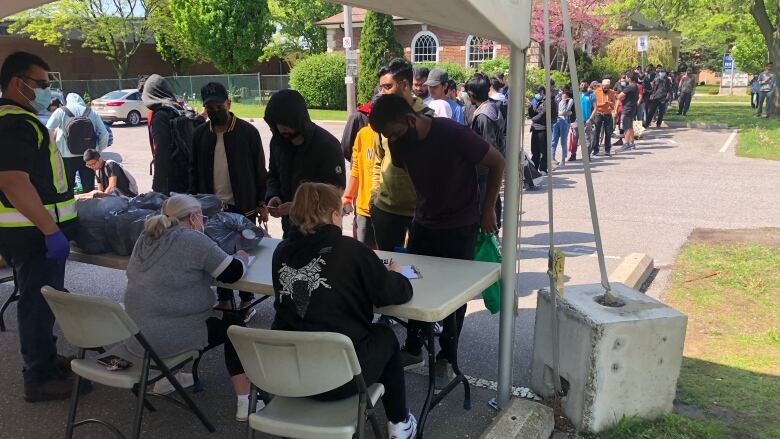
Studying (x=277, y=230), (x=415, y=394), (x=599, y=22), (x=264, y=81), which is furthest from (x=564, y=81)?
(x=415, y=394)

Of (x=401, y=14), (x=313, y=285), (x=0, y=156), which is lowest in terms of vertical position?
(x=313, y=285)

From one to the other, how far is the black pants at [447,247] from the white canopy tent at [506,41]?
344mm

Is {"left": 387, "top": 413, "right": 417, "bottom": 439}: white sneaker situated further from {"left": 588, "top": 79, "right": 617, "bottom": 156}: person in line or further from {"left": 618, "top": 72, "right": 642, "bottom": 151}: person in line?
{"left": 618, "top": 72, "right": 642, "bottom": 151}: person in line

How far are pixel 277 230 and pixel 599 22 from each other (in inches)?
1010

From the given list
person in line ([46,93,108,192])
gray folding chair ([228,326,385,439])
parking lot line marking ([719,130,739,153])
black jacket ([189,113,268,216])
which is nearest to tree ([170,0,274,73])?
parking lot line marking ([719,130,739,153])

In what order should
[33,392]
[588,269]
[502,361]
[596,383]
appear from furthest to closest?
1. [588,269]
2. [33,392]
3. [502,361]
4. [596,383]

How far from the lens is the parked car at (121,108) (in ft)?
70.1

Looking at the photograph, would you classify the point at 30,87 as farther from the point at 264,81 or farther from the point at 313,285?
the point at 264,81

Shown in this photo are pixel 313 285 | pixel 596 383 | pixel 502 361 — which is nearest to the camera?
pixel 313 285

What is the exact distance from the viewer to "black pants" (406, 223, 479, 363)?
3.47m

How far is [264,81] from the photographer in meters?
33.0

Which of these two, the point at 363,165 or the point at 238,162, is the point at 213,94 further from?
the point at 363,165

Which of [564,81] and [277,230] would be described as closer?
[277,230]

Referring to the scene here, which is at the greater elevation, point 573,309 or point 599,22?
point 599,22
